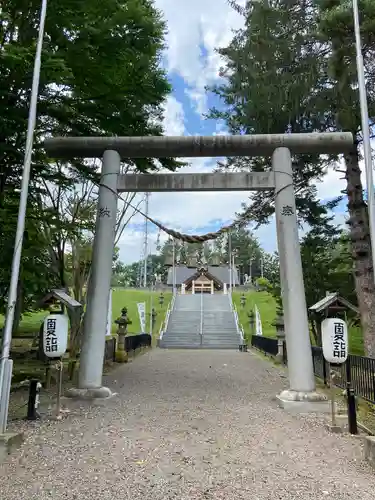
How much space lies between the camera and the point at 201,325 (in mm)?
25328

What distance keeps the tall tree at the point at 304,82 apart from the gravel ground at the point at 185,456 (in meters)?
4.90

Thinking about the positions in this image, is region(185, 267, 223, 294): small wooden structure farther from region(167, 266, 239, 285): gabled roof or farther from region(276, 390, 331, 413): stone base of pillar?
region(276, 390, 331, 413): stone base of pillar

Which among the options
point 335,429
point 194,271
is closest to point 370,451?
point 335,429

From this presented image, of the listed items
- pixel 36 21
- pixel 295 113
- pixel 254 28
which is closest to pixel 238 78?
pixel 254 28

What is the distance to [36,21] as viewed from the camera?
7254 mm

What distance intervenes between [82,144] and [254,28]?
542cm

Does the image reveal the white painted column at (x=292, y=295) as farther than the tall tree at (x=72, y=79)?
No

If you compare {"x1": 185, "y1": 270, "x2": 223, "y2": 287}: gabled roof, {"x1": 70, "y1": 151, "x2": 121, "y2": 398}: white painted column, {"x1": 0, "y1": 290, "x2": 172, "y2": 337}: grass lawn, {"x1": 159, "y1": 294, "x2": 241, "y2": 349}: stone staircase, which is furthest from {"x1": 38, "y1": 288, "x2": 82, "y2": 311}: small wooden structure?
{"x1": 185, "y1": 270, "x2": 223, "y2": 287}: gabled roof

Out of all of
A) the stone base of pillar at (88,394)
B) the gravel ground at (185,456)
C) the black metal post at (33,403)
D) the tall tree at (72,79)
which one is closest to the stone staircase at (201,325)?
the tall tree at (72,79)

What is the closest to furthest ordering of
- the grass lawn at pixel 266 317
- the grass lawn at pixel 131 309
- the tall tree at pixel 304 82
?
the tall tree at pixel 304 82 < the grass lawn at pixel 266 317 < the grass lawn at pixel 131 309

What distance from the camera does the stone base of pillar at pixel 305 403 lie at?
231 inches

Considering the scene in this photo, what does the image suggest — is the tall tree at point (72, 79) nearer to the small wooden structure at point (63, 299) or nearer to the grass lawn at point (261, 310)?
the small wooden structure at point (63, 299)

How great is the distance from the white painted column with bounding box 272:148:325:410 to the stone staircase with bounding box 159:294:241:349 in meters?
15.4

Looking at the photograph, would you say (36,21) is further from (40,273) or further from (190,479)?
(190,479)
